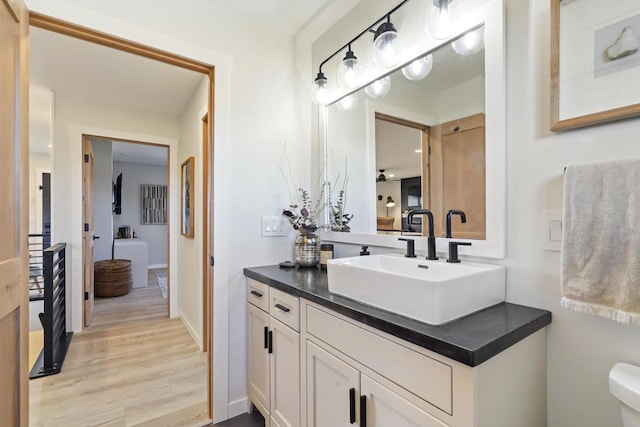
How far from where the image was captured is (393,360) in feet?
3.00

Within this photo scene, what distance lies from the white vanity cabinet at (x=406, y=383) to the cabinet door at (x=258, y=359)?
416 mm

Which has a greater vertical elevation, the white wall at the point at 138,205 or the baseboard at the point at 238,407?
the white wall at the point at 138,205

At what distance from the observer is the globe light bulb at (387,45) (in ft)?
4.72

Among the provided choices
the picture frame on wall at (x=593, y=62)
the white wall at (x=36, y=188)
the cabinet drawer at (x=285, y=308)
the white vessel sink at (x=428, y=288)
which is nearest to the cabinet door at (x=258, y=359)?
the cabinet drawer at (x=285, y=308)

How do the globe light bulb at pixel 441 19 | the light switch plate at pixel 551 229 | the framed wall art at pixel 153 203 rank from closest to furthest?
the light switch plate at pixel 551 229 → the globe light bulb at pixel 441 19 → the framed wall art at pixel 153 203

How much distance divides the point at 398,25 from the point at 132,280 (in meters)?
5.10

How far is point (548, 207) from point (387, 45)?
101 centimetres

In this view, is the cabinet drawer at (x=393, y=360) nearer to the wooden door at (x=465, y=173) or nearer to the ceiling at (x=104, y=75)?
the wooden door at (x=465, y=173)

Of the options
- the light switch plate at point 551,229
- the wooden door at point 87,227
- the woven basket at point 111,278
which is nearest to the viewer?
the light switch plate at point 551,229

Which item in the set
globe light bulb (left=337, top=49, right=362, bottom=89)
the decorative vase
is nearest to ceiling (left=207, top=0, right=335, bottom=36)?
globe light bulb (left=337, top=49, right=362, bottom=89)

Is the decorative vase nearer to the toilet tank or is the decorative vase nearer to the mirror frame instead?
the mirror frame

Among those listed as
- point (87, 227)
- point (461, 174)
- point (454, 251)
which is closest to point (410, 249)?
point (454, 251)

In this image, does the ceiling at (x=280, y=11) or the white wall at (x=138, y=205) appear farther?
the white wall at (x=138, y=205)

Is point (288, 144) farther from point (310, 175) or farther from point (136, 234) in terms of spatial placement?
point (136, 234)
